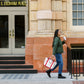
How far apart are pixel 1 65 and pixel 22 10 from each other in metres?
3.52

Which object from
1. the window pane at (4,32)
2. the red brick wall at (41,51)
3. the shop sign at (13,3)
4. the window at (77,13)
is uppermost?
the shop sign at (13,3)

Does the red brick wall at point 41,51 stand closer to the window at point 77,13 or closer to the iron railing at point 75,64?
the iron railing at point 75,64

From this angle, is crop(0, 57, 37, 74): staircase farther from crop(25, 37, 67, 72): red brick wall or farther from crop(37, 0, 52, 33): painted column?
crop(37, 0, 52, 33): painted column

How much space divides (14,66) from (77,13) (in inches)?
151

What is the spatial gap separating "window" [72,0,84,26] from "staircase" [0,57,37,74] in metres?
3.00

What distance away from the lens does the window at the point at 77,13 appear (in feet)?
37.4

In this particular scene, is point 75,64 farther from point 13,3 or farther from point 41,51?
point 13,3

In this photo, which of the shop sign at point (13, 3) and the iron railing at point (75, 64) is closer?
the iron railing at point (75, 64)

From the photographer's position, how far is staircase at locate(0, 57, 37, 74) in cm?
1045

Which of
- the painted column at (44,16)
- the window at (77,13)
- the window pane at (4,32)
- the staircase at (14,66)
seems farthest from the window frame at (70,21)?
the window pane at (4,32)

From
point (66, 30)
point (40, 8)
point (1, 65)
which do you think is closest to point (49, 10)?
point (40, 8)

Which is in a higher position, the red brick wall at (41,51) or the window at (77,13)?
the window at (77,13)

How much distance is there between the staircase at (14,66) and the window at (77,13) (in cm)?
300

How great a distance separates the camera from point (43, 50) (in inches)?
417
